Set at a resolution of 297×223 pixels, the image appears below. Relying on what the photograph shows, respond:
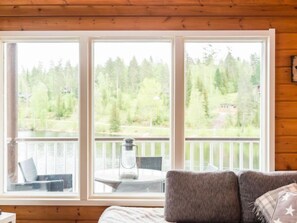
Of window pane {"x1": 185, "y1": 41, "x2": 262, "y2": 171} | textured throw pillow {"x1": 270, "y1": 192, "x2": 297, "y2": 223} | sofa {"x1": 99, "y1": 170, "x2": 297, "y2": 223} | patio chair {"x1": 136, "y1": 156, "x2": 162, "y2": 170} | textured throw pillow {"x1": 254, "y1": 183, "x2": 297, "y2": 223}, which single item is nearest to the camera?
textured throw pillow {"x1": 270, "y1": 192, "x2": 297, "y2": 223}

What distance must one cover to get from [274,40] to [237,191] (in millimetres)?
1514

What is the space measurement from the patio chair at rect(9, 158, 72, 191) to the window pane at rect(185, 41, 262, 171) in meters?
1.27

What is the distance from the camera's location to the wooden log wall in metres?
3.50

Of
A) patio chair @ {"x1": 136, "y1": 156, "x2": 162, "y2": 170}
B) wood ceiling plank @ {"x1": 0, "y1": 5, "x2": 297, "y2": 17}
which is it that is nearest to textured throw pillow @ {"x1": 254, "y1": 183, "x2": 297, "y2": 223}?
patio chair @ {"x1": 136, "y1": 156, "x2": 162, "y2": 170}

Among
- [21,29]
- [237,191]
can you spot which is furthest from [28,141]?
[237,191]

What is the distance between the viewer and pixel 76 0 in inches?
138

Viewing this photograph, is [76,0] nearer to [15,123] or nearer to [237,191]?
[15,123]

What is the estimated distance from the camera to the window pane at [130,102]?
3639mm

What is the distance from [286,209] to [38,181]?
2399 millimetres

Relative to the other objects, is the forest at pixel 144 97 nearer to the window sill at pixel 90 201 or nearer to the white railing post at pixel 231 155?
the white railing post at pixel 231 155

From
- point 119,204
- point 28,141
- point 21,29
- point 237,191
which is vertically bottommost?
point 119,204

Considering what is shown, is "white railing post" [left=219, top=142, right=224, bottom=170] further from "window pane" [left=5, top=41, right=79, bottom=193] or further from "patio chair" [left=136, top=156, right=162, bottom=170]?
"window pane" [left=5, top=41, right=79, bottom=193]

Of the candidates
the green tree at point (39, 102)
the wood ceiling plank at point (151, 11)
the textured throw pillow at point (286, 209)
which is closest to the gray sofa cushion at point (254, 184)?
the textured throw pillow at point (286, 209)

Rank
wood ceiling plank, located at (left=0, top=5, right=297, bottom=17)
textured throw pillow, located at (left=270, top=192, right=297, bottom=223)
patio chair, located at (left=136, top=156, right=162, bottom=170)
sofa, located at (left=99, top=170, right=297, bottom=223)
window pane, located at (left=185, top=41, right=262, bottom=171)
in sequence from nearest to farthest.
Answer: textured throw pillow, located at (left=270, top=192, right=297, bottom=223), sofa, located at (left=99, top=170, right=297, bottom=223), wood ceiling plank, located at (left=0, top=5, right=297, bottom=17), window pane, located at (left=185, top=41, right=262, bottom=171), patio chair, located at (left=136, top=156, right=162, bottom=170)
